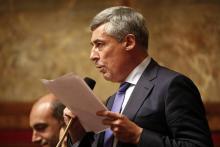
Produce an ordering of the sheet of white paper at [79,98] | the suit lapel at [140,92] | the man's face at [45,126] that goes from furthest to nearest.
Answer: the man's face at [45,126]
the suit lapel at [140,92]
the sheet of white paper at [79,98]

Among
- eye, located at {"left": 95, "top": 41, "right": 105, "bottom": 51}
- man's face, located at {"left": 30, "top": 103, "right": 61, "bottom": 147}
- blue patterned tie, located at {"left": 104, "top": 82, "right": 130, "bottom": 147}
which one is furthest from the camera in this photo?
man's face, located at {"left": 30, "top": 103, "right": 61, "bottom": 147}

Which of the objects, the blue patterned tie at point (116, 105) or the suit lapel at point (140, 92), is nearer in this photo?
the suit lapel at point (140, 92)

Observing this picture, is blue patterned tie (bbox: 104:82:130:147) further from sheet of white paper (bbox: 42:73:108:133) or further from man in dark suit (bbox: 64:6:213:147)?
sheet of white paper (bbox: 42:73:108:133)

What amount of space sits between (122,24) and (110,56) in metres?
0.21

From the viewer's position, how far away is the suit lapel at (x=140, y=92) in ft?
8.14

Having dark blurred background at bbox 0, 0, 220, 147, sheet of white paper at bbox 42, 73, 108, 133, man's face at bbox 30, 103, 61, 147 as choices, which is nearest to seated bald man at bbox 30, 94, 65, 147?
man's face at bbox 30, 103, 61, 147

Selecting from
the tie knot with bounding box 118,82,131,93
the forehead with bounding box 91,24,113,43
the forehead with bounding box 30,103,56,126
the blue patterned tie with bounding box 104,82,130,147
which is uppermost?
the forehead with bounding box 91,24,113,43

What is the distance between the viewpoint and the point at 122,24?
272 centimetres

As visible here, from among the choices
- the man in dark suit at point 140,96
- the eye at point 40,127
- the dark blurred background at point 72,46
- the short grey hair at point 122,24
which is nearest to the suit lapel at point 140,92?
the man in dark suit at point 140,96

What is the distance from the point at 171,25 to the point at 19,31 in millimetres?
2026

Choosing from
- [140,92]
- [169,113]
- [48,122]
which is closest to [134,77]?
[140,92]

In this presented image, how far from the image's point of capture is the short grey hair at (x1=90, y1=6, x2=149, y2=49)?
2.70 metres

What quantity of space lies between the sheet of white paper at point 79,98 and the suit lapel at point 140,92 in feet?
0.55

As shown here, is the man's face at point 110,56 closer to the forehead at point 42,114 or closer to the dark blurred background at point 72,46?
the forehead at point 42,114
